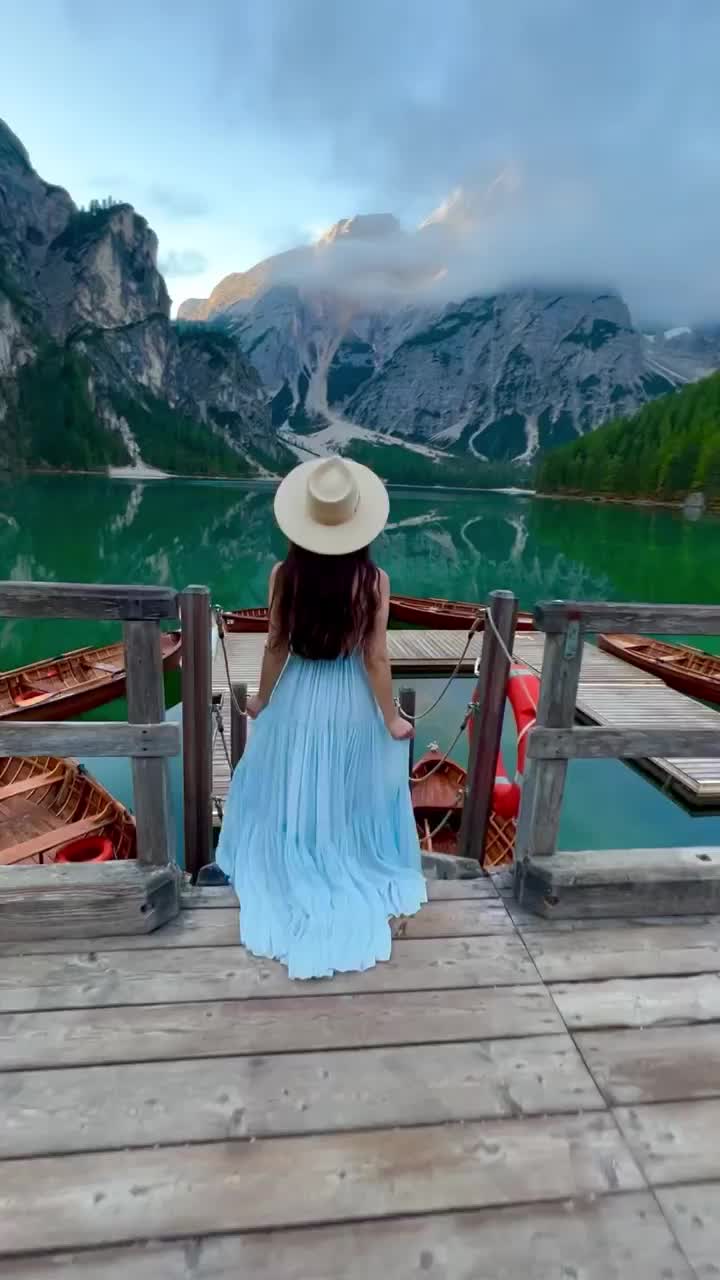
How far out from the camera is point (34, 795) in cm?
750

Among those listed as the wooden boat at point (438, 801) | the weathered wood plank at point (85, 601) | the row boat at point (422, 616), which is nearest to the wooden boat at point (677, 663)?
the row boat at point (422, 616)

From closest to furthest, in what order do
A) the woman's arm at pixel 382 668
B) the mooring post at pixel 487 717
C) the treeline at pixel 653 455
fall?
the woman's arm at pixel 382 668 < the mooring post at pixel 487 717 < the treeline at pixel 653 455

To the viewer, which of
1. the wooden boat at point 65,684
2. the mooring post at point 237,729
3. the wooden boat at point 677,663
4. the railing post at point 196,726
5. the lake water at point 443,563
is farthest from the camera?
the wooden boat at point 677,663

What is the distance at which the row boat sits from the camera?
1753cm

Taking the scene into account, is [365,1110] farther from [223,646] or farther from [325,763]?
[223,646]

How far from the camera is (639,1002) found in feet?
7.95

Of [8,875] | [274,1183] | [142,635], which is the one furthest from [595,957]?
[8,875]

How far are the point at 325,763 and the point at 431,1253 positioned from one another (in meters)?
1.59

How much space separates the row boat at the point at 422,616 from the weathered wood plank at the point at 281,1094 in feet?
49.9

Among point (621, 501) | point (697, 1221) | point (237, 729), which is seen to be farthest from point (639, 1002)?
point (621, 501)

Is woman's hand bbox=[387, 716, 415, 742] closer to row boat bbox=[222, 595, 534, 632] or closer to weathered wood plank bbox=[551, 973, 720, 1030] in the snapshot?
weathered wood plank bbox=[551, 973, 720, 1030]

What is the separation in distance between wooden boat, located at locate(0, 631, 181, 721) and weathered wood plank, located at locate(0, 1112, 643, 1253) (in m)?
9.02

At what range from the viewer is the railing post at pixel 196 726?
347 centimetres

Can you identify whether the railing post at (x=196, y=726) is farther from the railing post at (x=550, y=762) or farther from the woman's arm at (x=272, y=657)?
the railing post at (x=550, y=762)
